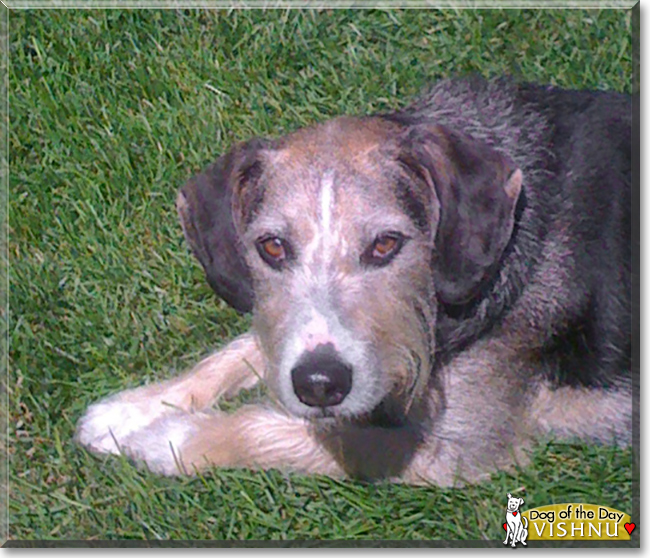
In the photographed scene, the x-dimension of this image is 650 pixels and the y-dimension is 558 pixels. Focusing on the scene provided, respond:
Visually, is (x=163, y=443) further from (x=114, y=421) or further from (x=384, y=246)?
(x=384, y=246)

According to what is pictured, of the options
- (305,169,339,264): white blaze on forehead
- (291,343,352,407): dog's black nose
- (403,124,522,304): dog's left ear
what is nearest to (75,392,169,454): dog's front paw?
(291,343,352,407): dog's black nose

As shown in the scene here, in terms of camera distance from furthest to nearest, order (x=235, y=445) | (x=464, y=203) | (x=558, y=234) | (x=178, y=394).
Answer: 1. (x=178, y=394)
2. (x=235, y=445)
3. (x=558, y=234)
4. (x=464, y=203)

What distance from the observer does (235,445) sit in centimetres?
464

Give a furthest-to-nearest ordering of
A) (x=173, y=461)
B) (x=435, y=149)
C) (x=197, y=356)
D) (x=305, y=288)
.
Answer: (x=197, y=356), (x=173, y=461), (x=435, y=149), (x=305, y=288)

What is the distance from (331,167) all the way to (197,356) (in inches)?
56.2

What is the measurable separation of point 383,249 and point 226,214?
0.64 metres

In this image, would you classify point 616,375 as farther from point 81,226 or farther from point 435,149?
point 81,226

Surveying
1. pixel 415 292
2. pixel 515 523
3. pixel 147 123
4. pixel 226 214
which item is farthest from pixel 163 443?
pixel 147 123

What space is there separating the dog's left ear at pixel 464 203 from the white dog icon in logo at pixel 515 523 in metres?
0.80

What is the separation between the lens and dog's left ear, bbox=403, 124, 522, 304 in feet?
13.3

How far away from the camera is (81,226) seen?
5355mm

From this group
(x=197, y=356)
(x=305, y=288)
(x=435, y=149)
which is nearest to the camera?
(x=305, y=288)

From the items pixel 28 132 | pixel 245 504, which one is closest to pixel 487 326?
pixel 245 504

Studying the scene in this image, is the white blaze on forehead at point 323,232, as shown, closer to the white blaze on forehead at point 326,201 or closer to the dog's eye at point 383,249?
the white blaze on forehead at point 326,201
